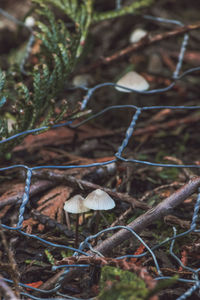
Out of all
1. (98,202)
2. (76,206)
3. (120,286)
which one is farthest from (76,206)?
(120,286)

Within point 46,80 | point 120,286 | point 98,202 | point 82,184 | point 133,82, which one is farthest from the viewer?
point 133,82

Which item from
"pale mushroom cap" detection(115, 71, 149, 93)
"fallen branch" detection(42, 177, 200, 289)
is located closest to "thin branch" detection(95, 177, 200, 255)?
"fallen branch" detection(42, 177, 200, 289)

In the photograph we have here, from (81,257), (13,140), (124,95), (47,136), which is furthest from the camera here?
(124,95)

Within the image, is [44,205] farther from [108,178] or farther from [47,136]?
[47,136]

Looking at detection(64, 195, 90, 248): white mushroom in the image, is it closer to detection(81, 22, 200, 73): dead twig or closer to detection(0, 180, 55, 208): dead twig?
detection(0, 180, 55, 208): dead twig

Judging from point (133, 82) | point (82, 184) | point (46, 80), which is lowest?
point (82, 184)

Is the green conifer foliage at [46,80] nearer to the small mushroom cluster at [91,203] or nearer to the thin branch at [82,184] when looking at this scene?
the thin branch at [82,184]

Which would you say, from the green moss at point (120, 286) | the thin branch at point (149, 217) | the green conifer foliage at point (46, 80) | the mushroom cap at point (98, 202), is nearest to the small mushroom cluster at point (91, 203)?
the mushroom cap at point (98, 202)

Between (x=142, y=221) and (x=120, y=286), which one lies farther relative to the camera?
(x=142, y=221)

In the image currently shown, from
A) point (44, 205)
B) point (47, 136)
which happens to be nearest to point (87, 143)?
point (47, 136)

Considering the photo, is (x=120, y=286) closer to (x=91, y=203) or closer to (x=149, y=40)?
(x=91, y=203)

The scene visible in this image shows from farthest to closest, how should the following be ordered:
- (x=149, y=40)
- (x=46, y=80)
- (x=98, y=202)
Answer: (x=149, y=40)
(x=46, y=80)
(x=98, y=202)
